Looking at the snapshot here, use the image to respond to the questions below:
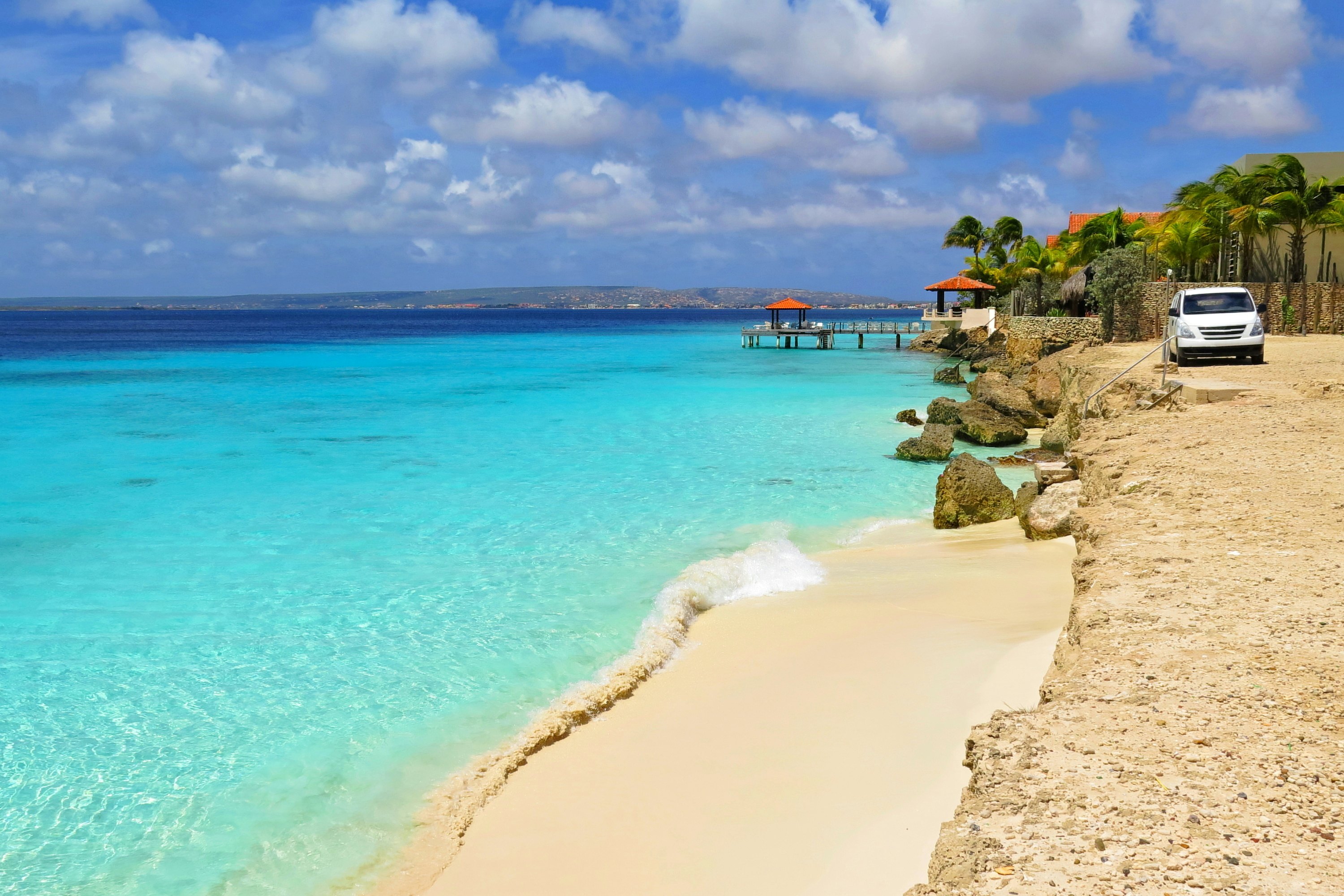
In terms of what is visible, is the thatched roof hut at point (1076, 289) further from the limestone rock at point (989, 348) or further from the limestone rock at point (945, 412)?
the limestone rock at point (945, 412)

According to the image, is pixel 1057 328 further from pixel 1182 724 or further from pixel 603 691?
pixel 1182 724

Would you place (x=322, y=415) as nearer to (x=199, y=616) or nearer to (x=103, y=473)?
(x=103, y=473)

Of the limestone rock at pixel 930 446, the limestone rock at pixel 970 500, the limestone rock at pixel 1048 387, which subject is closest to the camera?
the limestone rock at pixel 970 500

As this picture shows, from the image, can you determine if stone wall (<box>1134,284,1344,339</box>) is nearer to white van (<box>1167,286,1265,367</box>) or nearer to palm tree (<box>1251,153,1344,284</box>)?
palm tree (<box>1251,153,1344,284</box>)

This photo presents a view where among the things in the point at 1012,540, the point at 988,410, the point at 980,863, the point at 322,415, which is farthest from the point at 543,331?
the point at 980,863

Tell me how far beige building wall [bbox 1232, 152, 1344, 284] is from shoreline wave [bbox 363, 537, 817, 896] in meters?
27.8

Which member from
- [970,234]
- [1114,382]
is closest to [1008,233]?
[970,234]

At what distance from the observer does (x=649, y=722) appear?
23.5 feet

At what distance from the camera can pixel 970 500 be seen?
13172mm

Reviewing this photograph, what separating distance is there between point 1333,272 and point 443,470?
29651 millimetres

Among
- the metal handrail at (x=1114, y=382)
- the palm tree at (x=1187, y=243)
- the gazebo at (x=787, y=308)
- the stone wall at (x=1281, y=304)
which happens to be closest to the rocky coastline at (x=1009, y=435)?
the metal handrail at (x=1114, y=382)

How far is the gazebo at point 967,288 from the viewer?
51.2m

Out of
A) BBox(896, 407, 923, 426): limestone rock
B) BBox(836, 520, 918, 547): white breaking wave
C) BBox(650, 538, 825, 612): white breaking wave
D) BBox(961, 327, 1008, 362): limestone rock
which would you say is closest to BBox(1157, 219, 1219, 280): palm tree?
BBox(961, 327, 1008, 362): limestone rock

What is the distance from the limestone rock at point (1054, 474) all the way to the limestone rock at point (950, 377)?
25.6m
